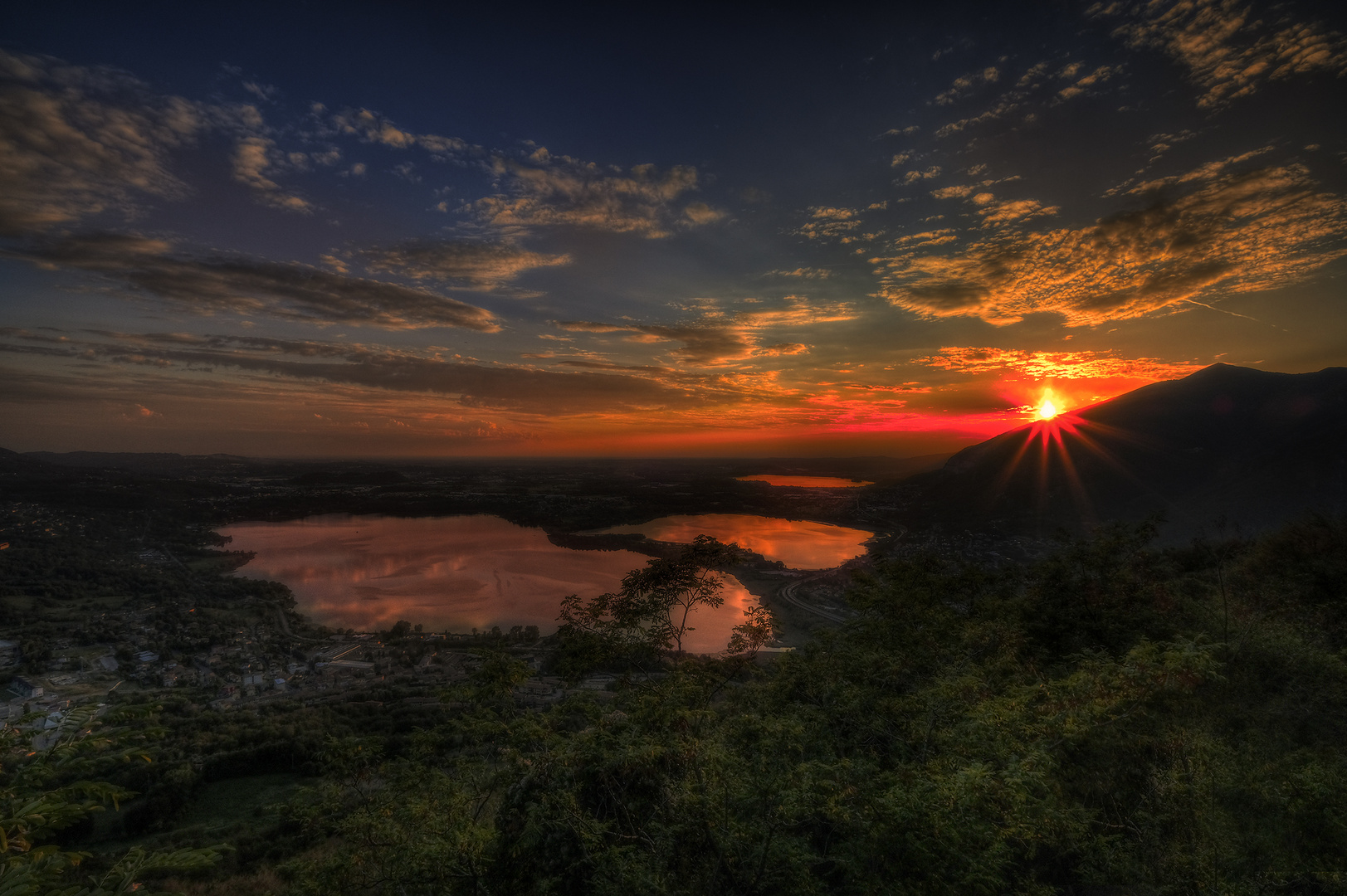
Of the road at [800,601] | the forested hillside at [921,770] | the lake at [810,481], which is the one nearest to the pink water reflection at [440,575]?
the road at [800,601]

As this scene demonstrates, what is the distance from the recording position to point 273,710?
22031 mm

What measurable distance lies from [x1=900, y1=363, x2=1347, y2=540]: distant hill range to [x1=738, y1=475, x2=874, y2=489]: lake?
46941 millimetres

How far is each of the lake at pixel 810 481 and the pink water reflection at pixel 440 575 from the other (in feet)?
236

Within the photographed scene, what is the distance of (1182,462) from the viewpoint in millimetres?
48531

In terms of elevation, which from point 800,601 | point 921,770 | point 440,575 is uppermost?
point 921,770

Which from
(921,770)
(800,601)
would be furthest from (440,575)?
(921,770)

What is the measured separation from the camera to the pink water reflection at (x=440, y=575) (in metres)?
35.8

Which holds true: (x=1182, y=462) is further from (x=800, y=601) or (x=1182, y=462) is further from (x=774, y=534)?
(x=800, y=601)

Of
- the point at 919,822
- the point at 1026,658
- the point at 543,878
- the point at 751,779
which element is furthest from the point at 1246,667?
the point at 543,878

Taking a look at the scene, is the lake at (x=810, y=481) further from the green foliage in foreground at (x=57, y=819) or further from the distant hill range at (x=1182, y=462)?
the green foliage in foreground at (x=57, y=819)

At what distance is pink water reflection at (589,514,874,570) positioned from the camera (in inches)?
2018

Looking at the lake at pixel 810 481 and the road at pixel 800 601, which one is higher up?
the lake at pixel 810 481

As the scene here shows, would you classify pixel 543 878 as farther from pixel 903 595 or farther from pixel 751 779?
pixel 903 595

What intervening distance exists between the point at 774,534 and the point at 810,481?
76373mm
